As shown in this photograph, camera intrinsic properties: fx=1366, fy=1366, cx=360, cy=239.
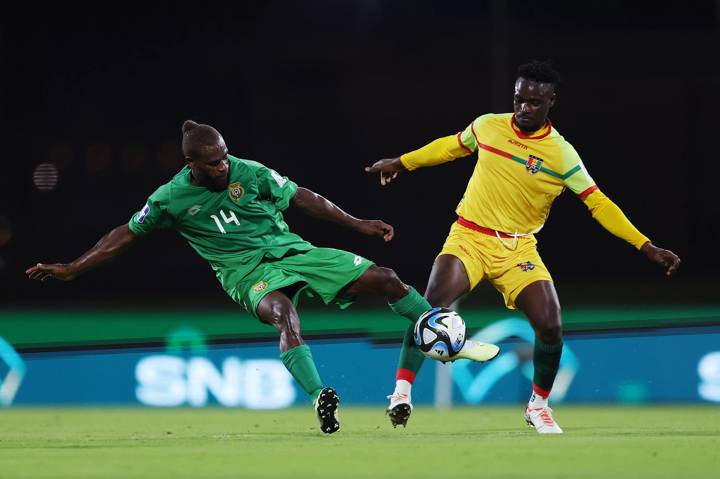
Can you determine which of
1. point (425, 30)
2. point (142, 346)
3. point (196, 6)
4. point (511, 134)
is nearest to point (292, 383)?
point (142, 346)

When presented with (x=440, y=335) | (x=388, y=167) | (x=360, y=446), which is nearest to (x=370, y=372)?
(x=388, y=167)

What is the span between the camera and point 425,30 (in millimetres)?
21188

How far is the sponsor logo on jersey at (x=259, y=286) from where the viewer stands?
8.23 m

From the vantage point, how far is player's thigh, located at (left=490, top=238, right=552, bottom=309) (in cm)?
873

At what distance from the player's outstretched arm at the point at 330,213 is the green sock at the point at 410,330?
0.44m

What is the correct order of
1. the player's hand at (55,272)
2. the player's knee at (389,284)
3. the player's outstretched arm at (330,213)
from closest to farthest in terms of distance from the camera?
the player's hand at (55,272), the player's outstretched arm at (330,213), the player's knee at (389,284)

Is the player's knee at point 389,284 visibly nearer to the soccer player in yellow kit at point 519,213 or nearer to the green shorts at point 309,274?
the green shorts at point 309,274

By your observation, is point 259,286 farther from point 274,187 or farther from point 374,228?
point 374,228

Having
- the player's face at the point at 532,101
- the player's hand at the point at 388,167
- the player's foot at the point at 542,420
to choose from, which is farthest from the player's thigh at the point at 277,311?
the player's face at the point at 532,101

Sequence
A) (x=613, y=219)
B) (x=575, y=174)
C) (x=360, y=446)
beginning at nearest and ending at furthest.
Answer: (x=360, y=446) < (x=613, y=219) < (x=575, y=174)

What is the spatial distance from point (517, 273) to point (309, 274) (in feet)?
4.52

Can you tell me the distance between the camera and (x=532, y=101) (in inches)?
340

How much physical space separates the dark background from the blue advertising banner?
6189mm

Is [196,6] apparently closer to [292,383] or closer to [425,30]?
[425,30]
